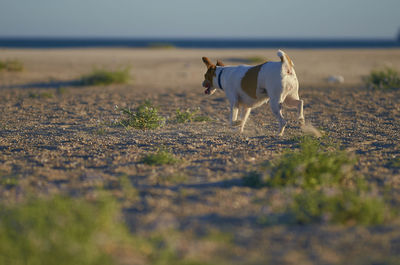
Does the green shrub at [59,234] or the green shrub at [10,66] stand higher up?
the green shrub at [10,66]

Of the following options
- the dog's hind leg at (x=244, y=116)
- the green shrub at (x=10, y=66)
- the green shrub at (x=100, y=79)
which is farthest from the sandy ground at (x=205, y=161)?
the green shrub at (x=10, y=66)

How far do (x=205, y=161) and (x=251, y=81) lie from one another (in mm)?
1821

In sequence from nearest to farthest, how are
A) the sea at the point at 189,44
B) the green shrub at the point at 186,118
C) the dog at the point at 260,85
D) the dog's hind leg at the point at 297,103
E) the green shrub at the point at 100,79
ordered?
the dog at the point at 260,85
the dog's hind leg at the point at 297,103
the green shrub at the point at 186,118
the green shrub at the point at 100,79
the sea at the point at 189,44

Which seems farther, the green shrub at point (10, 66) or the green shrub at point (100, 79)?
the green shrub at point (10, 66)

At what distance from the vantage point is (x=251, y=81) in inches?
237

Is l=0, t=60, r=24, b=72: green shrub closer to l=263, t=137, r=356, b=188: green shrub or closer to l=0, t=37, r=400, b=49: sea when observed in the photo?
l=263, t=137, r=356, b=188: green shrub

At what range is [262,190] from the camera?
152 inches

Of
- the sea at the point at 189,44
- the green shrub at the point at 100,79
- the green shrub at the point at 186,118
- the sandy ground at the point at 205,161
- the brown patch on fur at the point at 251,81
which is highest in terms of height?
the sea at the point at 189,44

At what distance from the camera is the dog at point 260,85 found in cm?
554

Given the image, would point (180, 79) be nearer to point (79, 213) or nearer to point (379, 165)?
point (379, 165)

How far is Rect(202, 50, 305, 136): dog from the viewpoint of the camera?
218 inches

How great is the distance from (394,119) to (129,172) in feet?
19.0

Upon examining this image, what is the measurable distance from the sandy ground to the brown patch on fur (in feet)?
2.49

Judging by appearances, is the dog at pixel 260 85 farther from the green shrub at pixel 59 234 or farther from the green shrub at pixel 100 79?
the green shrub at pixel 100 79
